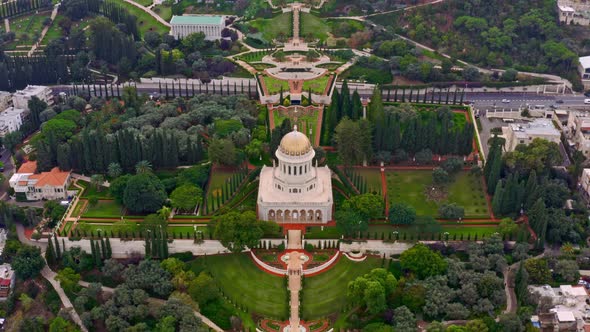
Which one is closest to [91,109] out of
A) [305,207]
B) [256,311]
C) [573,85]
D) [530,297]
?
[305,207]

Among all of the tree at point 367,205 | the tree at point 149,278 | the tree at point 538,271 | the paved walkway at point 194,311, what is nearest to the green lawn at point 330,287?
the tree at point 367,205

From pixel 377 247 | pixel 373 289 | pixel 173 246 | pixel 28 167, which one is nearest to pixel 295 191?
pixel 377 247

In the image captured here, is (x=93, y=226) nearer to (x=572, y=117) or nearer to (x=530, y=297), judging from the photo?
(x=530, y=297)

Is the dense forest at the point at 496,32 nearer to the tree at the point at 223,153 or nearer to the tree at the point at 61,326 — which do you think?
the tree at the point at 223,153

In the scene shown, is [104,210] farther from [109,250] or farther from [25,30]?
[25,30]

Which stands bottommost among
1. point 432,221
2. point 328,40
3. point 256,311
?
point 256,311

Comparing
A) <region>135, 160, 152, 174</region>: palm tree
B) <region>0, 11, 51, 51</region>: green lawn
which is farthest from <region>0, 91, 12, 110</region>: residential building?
<region>135, 160, 152, 174</region>: palm tree

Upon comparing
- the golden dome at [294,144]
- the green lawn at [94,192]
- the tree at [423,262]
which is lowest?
the tree at [423,262]
